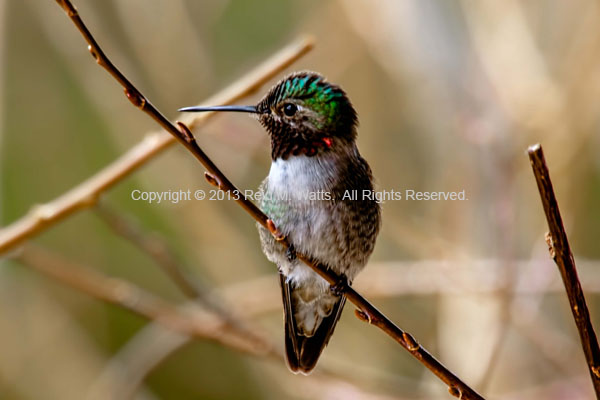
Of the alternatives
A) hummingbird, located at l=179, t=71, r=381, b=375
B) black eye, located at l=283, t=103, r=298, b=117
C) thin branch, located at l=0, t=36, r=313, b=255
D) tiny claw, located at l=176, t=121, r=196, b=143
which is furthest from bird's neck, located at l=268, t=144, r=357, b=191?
tiny claw, located at l=176, t=121, r=196, b=143

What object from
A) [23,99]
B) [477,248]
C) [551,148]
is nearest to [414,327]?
[477,248]

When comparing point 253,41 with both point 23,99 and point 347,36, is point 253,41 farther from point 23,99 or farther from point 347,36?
point 23,99

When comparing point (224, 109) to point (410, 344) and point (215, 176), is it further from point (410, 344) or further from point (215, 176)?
point (410, 344)

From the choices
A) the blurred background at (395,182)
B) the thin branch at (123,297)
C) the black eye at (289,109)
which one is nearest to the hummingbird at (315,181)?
the black eye at (289,109)

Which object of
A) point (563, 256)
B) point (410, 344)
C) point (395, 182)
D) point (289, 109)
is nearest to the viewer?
point (563, 256)

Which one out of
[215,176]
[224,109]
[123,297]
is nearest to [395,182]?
[123,297]

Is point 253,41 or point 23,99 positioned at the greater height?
point 23,99
